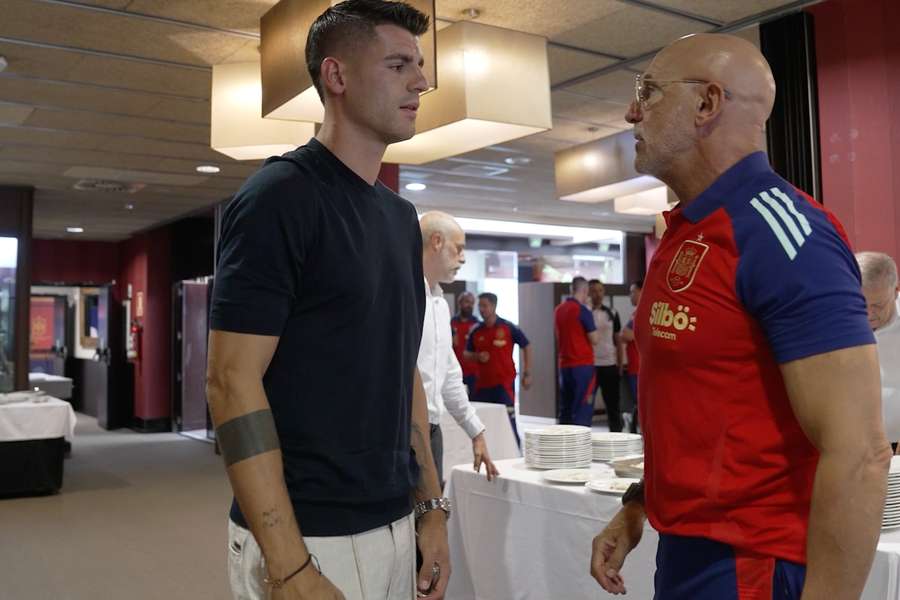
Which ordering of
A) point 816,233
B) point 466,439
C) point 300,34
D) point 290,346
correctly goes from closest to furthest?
point 816,233 < point 290,346 < point 300,34 < point 466,439

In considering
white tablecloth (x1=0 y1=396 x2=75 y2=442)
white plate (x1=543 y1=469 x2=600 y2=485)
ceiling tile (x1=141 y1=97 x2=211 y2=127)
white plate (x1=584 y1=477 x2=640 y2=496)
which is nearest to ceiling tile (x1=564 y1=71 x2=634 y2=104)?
ceiling tile (x1=141 y1=97 x2=211 y2=127)

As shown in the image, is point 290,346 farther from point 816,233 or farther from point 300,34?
point 300,34

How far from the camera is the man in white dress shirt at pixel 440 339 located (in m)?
3.28

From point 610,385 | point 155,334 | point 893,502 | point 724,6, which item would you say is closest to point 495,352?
point 610,385

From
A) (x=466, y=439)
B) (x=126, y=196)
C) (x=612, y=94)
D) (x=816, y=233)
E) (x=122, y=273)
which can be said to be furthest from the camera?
(x=122, y=273)

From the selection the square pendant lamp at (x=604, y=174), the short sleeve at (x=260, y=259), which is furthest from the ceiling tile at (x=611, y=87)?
the short sleeve at (x=260, y=259)

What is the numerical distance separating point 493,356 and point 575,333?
3.97ft

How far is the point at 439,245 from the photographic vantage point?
344 cm

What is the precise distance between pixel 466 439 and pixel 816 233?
4.10 meters

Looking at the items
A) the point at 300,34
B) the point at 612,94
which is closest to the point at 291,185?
the point at 300,34

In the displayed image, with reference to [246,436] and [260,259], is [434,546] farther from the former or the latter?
[260,259]

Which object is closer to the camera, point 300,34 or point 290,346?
point 290,346

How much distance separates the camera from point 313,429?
1.31 meters

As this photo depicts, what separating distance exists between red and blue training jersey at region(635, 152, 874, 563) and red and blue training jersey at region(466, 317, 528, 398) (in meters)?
6.46
